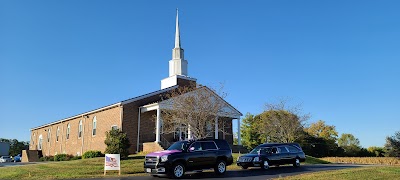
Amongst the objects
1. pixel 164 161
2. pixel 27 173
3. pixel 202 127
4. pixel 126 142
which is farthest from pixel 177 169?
pixel 202 127

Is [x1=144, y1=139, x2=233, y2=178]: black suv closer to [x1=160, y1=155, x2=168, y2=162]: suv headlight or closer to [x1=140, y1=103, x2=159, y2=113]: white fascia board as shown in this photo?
[x1=160, y1=155, x2=168, y2=162]: suv headlight

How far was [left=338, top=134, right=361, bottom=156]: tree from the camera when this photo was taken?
55094mm

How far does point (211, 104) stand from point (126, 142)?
7.38 m

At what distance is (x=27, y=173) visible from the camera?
711 inches

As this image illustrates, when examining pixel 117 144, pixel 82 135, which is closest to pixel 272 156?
pixel 117 144

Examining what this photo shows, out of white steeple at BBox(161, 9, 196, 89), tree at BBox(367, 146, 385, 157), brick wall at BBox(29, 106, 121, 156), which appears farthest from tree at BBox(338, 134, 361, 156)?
brick wall at BBox(29, 106, 121, 156)

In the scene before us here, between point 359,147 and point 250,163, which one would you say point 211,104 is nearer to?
point 250,163

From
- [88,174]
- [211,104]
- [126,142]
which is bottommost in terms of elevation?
[88,174]

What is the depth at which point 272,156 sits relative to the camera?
799 inches

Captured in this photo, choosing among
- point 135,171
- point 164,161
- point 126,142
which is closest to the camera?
point 164,161

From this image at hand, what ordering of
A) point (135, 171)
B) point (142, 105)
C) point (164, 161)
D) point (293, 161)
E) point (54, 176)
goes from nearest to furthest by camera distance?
point (164, 161), point (54, 176), point (135, 171), point (293, 161), point (142, 105)

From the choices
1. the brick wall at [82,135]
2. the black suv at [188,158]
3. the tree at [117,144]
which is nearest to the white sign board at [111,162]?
the black suv at [188,158]

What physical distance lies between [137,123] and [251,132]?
27953 millimetres

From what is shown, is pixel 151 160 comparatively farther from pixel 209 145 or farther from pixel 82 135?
pixel 82 135
